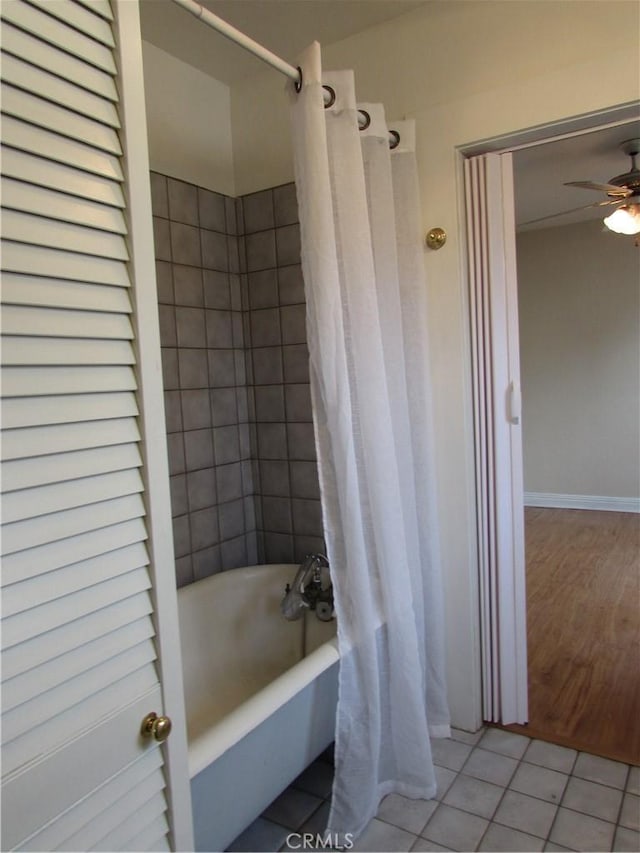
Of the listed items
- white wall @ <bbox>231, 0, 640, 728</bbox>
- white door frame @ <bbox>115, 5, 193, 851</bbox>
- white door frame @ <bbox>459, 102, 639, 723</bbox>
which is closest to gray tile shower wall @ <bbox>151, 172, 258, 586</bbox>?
white wall @ <bbox>231, 0, 640, 728</bbox>

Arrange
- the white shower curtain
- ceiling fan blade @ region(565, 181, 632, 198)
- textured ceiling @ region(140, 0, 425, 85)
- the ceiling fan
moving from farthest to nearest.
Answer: the ceiling fan < ceiling fan blade @ region(565, 181, 632, 198) < textured ceiling @ region(140, 0, 425, 85) < the white shower curtain

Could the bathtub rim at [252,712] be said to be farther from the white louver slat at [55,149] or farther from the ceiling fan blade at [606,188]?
the ceiling fan blade at [606,188]

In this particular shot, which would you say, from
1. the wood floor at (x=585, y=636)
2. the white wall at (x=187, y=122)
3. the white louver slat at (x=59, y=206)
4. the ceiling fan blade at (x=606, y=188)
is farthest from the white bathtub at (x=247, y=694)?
the ceiling fan blade at (x=606, y=188)

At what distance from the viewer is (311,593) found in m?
2.01

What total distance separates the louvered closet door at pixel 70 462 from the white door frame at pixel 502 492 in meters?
1.38

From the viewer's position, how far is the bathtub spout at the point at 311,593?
1.99 metres

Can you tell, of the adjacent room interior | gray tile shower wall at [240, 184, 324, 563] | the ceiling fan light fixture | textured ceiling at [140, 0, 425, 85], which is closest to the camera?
textured ceiling at [140, 0, 425, 85]

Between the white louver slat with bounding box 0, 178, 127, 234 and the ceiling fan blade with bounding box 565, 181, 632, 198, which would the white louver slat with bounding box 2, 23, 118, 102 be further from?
the ceiling fan blade with bounding box 565, 181, 632, 198

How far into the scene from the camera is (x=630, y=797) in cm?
170

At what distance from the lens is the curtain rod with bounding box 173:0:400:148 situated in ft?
4.05

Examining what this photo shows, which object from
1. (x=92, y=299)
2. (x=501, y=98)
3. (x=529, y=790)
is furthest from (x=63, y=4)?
(x=529, y=790)

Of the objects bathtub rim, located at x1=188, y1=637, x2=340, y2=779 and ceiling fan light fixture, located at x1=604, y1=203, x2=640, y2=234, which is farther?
ceiling fan light fixture, located at x1=604, y1=203, x2=640, y2=234

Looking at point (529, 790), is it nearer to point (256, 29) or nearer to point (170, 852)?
point (170, 852)

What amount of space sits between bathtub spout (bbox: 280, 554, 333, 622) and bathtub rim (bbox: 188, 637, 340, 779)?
407mm
